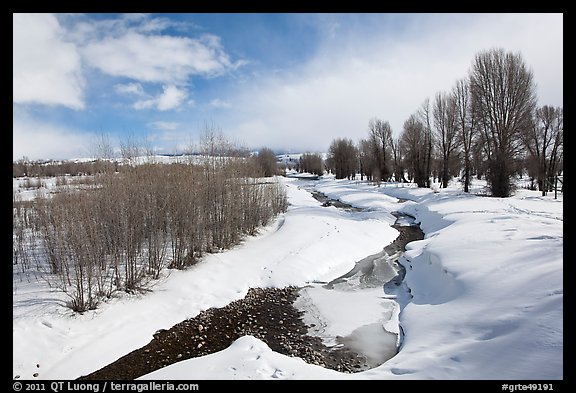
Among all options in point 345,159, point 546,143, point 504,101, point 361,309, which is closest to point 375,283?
point 361,309

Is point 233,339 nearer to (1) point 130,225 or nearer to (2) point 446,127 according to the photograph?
(1) point 130,225

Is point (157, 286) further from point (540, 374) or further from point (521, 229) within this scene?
point (521, 229)

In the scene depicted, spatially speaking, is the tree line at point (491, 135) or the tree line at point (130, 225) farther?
the tree line at point (491, 135)

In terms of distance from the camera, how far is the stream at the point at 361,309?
268 inches

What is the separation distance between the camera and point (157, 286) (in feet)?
30.7

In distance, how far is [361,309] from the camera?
8.56 meters

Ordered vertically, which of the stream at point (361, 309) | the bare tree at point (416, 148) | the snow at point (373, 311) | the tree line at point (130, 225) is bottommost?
the stream at point (361, 309)

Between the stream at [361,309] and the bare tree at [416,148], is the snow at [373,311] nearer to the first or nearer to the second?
the stream at [361,309]

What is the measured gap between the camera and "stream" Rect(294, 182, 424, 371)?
6816 mm

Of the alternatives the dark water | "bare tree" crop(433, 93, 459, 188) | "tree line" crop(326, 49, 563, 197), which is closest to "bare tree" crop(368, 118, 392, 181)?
"tree line" crop(326, 49, 563, 197)

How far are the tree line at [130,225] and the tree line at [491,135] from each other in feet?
73.2

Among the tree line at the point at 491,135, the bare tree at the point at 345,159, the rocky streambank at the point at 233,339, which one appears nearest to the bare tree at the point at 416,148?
the tree line at the point at 491,135
